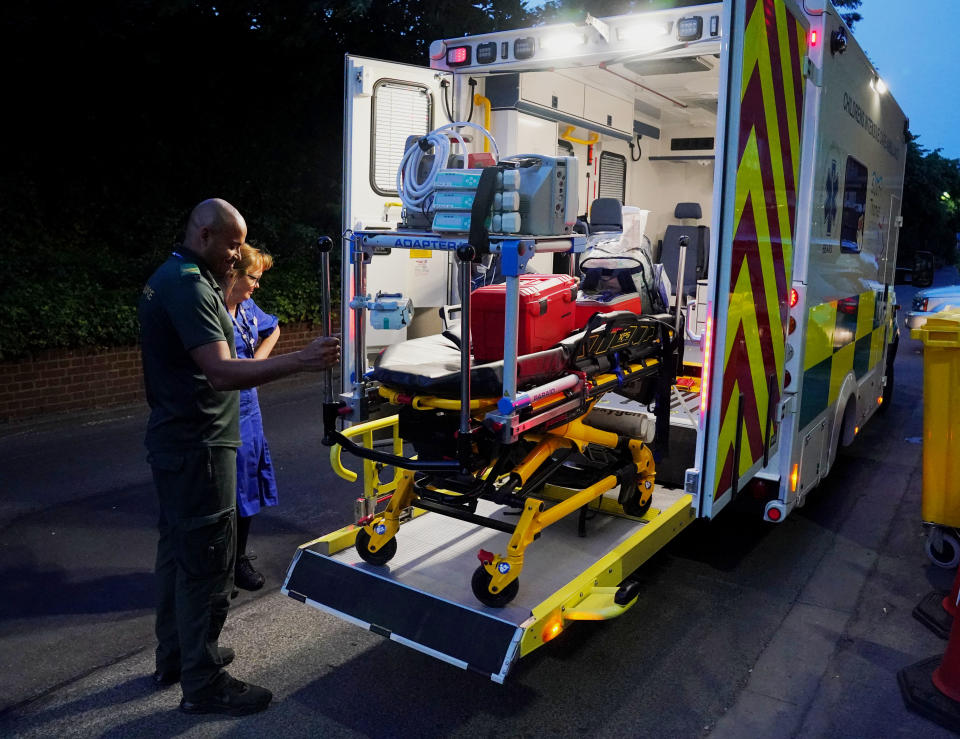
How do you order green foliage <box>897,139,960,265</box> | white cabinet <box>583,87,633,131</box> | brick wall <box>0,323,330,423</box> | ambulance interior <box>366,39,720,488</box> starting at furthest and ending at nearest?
1. green foliage <box>897,139,960,265</box>
2. brick wall <box>0,323,330,423</box>
3. white cabinet <box>583,87,633,131</box>
4. ambulance interior <box>366,39,720,488</box>

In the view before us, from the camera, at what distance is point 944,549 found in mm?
4363

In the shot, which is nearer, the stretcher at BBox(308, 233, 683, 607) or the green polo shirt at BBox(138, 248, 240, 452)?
the green polo shirt at BBox(138, 248, 240, 452)

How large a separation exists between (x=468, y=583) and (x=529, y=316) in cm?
115

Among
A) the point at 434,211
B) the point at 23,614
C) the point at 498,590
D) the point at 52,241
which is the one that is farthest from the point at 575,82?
the point at 52,241

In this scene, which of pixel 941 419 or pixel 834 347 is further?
pixel 834 347

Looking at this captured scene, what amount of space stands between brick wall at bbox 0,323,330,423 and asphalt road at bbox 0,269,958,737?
6.72 feet

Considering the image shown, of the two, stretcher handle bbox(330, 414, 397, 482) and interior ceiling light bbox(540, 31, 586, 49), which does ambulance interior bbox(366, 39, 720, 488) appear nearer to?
interior ceiling light bbox(540, 31, 586, 49)

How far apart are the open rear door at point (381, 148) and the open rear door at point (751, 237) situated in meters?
2.08

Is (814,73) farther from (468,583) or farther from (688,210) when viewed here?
(688,210)

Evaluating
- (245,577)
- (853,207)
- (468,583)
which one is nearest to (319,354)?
(468,583)

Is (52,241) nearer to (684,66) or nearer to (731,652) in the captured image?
(684,66)

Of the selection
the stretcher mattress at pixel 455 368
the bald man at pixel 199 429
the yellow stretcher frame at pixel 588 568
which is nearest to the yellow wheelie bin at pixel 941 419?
the yellow stretcher frame at pixel 588 568

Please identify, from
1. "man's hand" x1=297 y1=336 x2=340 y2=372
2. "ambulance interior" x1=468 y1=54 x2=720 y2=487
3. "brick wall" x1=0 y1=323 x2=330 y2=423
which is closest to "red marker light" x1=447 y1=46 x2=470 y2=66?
"ambulance interior" x1=468 y1=54 x2=720 y2=487

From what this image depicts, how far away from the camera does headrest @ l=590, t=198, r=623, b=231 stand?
19.2 ft
